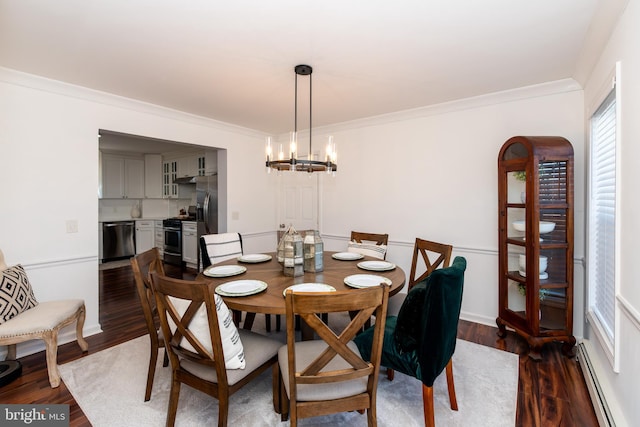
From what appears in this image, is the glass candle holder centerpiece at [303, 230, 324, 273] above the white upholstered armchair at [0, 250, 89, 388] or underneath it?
above

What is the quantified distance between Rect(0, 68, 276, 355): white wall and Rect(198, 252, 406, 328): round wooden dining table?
1558mm

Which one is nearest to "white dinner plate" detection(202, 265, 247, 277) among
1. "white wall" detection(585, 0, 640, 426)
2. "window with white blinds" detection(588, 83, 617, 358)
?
"white wall" detection(585, 0, 640, 426)

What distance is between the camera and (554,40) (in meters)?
2.03

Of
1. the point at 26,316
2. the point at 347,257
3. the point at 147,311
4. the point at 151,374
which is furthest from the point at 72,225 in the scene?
the point at 347,257

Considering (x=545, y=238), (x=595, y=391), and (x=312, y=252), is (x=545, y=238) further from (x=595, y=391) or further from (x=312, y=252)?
(x=312, y=252)

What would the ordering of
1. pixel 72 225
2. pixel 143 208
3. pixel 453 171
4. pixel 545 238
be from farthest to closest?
pixel 143 208 < pixel 453 171 < pixel 72 225 < pixel 545 238

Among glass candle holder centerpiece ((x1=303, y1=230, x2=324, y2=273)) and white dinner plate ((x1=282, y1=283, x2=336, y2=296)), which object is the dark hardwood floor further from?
glass candle holder centerpiece ((x1=303, y1=230, x2=324, y2=273))

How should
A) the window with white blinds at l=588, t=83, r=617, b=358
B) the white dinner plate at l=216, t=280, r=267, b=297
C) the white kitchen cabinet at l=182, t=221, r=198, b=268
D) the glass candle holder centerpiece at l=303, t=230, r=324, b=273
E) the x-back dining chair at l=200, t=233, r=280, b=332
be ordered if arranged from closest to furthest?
the white dinner plate at l=216, t=280, r=267, b=297
the window with white blinds at l=588, t=83, r=617, b=358
the glass candle holder centerpiece at l=303, t=230, r=324, b=273
the x-back dining chair at l=200, t=233, r=280, b=332
the white kitchen cabinet at l=182, t=221, r=198, b=268

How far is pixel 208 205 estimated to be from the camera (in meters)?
4.92

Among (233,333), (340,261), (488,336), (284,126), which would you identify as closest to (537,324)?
(488,336)

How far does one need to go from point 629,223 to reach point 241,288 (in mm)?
2178

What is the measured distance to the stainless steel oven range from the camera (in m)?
5.72

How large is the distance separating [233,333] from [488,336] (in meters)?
2.53

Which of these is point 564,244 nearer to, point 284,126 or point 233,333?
point 233,333
